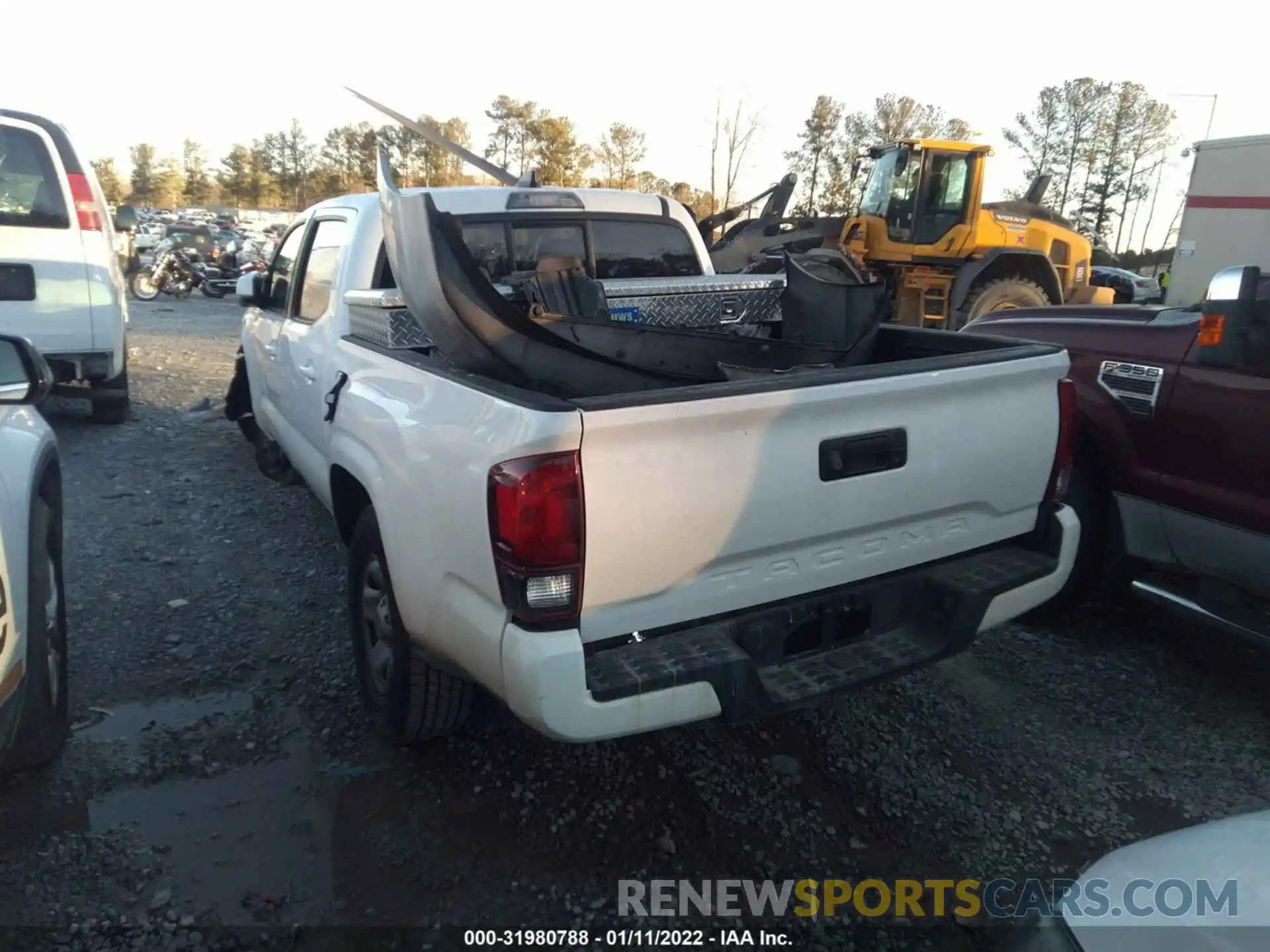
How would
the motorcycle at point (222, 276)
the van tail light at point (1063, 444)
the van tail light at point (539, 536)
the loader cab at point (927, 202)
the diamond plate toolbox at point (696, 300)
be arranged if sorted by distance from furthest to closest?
the motorcycle at point (222, 276) → the loader cab at point (927, 202) → the diamond plate toolbox at point (696, 300) → the van tail light at point (1063, 444) → the van tail light at point (539, 536)

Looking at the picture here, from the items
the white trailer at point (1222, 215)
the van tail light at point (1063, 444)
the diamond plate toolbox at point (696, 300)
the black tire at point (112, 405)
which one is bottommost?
the black tire at point (112, 405)

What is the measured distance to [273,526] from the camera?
5406 mm

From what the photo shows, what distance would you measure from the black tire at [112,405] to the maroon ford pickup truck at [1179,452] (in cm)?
712

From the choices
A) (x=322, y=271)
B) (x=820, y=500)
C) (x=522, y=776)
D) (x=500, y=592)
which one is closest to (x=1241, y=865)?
(x=820, y=500)

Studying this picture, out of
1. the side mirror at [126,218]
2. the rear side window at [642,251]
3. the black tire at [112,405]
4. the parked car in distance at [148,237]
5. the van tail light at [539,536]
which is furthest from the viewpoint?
the parked car in distance at [148,237]

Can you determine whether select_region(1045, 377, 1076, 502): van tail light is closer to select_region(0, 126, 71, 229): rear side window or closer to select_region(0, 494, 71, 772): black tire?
select_region(0, 494, 71, 772): black tire

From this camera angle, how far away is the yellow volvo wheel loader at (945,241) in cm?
1283

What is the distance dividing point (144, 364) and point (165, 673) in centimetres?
838

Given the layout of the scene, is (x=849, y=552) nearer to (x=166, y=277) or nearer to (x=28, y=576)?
(x=28, y=576)

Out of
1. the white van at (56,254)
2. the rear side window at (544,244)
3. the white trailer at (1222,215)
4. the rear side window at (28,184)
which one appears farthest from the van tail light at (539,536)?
the white trailer at (1222,215)

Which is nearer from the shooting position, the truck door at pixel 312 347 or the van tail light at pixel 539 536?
the van tail light at pixel 539 536

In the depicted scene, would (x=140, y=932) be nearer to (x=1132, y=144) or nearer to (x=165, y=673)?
(x=165, y=673)

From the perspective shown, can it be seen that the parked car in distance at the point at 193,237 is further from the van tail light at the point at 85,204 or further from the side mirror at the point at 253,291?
the side mirror at the point at 253,291

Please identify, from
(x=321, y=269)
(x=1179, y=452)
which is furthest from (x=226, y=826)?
(x=1179, y=452)
